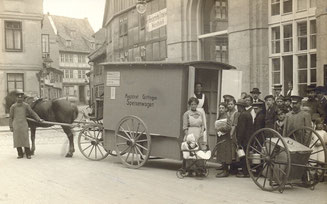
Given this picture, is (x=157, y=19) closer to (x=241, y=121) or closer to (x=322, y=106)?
(x=241, y=121)

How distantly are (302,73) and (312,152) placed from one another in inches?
181

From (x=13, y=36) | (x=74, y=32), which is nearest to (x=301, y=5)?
(x=13, y=36)

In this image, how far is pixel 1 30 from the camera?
2455cm

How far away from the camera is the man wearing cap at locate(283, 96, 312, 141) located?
757cm

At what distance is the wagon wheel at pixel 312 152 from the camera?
275 inches

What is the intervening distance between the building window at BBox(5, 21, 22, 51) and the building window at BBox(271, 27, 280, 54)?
17390mm

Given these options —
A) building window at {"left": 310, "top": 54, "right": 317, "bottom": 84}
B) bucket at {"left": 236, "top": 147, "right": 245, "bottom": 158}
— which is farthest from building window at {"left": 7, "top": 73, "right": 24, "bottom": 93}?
bucket at {"left": 236, "top": 147, "right": 245, "bottom": 158}

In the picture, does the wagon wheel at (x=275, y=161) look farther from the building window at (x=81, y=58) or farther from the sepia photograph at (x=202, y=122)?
the building window at (x=81, y=58)

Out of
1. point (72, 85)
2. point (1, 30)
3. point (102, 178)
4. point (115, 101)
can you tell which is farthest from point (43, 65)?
point (72, 85)

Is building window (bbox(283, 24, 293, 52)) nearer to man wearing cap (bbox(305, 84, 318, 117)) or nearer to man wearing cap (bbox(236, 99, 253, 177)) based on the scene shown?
man wearing cap (bbox(305, 84, 318, 117))

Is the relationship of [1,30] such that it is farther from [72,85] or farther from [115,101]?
[72,85]

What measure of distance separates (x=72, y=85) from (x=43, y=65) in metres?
44.0

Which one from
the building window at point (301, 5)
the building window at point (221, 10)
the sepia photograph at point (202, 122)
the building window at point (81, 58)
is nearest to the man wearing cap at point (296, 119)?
the sepia photograph at point (202, 122)

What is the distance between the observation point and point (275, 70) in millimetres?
12508
